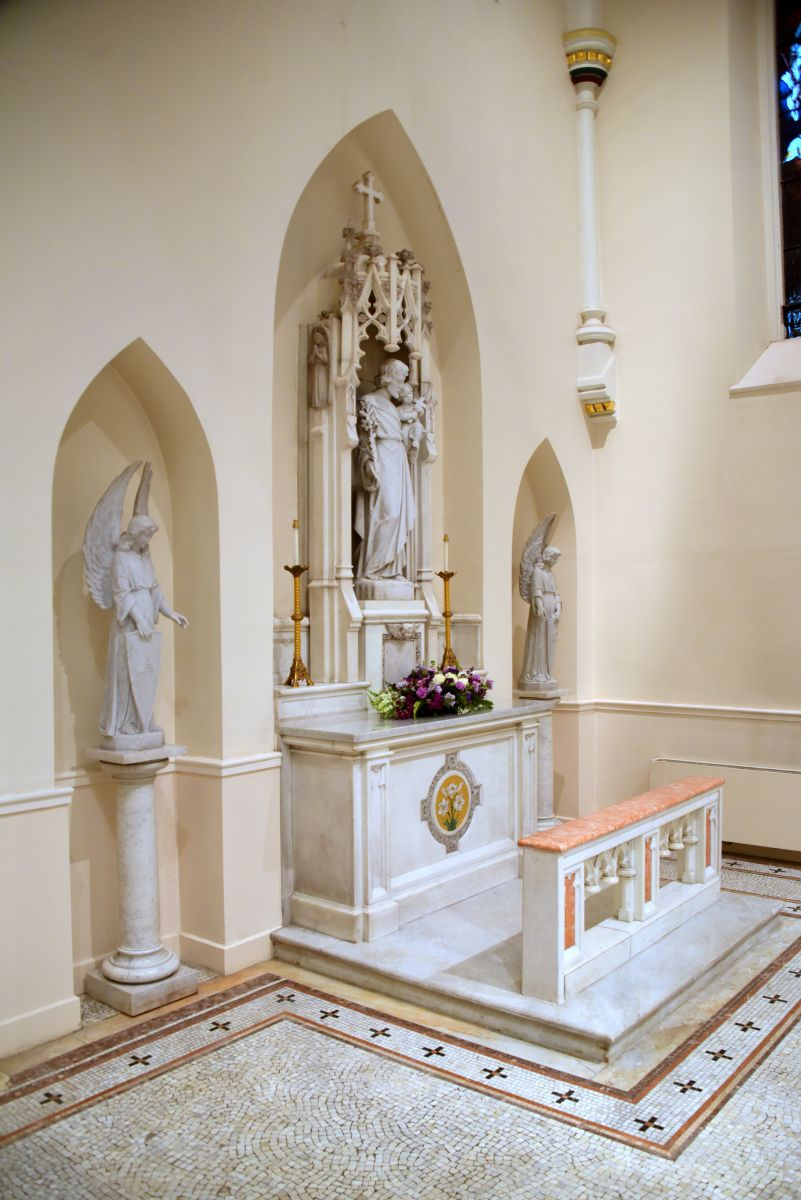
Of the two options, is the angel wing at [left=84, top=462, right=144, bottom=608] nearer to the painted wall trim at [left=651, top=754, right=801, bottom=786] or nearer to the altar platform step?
the altar platform step

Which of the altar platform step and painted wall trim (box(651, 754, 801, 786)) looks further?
painted wall trim (box(651, 754, 801, 786))

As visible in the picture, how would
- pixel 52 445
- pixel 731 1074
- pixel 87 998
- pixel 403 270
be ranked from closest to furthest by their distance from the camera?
pixel 731 1074, pixel 52 445, pixel 87 998, pixel 403 270

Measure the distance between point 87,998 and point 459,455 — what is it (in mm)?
4491

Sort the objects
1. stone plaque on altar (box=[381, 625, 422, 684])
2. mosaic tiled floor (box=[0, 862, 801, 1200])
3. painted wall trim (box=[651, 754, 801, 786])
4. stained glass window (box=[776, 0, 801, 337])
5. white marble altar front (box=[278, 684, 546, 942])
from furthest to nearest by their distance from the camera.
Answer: stained glass window (box=[776, 0, 801, 337]) < painted wall trim (box=[651, 754, 801, 786]) < stone plaque on altar (box=[381, 625, 422, 684]) < white marble altar front (box=[278, 684, 546, 942]) < mosaic tiled floor (box=[0, 862, 801, 1200])

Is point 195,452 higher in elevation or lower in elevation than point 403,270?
lower

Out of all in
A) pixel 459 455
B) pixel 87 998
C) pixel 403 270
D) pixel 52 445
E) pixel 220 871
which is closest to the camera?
pixel 52 445

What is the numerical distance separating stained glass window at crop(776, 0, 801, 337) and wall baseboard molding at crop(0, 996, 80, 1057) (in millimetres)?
7180

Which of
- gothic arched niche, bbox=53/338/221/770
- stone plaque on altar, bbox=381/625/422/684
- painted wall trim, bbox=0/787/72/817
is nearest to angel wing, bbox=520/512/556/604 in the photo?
stone plaque on altar, bbox=381/625/422/684

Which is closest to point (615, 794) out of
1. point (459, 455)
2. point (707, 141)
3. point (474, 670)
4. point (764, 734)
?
point (764, 734)

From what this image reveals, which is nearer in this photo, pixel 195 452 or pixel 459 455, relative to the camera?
pixel 195 452

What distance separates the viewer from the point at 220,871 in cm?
512

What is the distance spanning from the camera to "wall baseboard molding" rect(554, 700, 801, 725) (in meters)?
7.64

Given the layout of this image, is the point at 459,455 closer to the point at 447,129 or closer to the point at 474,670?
the point at 474,670

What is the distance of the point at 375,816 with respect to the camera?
17.5 feet
